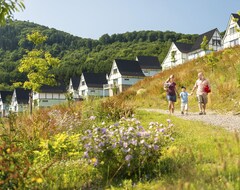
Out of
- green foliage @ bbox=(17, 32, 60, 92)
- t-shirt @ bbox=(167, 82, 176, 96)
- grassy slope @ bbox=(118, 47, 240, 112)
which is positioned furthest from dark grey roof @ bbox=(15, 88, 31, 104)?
t-shirt @ bbox=(167, 82, 176, 96)

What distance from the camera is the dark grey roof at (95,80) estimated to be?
7869cm

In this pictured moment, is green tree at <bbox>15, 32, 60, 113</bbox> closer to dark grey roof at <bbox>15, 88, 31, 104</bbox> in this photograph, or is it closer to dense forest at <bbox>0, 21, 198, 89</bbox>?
dark grey roof at <bbox>15, 88, 31, 104</bbox>

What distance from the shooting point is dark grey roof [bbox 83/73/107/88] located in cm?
7869

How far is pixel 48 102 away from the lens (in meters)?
84.3

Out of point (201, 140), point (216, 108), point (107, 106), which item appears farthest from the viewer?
point (216, 108)

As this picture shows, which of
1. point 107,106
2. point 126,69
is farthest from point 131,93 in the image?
point 126,69

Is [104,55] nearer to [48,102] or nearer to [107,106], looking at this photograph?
[48,102]

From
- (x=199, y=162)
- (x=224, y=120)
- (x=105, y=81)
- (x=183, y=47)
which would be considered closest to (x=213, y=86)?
(x=224, y=120)

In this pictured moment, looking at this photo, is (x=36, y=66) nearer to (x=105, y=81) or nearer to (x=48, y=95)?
→ (x=105, y=81)

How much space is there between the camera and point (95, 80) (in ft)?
262

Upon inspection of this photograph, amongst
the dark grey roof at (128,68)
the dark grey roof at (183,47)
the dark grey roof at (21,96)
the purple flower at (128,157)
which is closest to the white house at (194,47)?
the dark grey roof at (183,47)

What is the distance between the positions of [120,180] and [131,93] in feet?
67.6

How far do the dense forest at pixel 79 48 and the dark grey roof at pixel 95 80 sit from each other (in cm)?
2218

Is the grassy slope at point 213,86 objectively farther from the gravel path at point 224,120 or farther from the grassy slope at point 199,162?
the grassy slope at point 199,162
